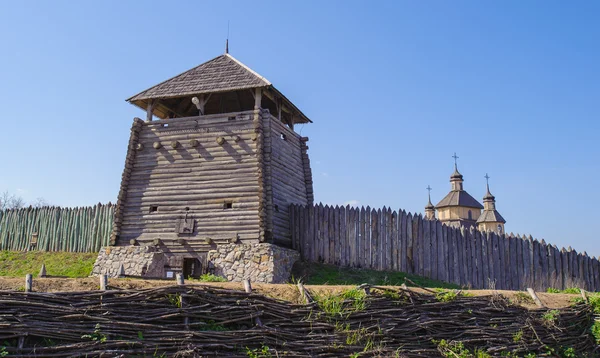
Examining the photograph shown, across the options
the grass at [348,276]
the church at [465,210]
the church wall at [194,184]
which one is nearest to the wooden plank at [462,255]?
the grass at [348,276]

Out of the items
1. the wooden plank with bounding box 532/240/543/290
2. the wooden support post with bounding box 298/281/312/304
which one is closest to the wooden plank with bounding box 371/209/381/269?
the wooden plank with bounding box 532/240/543/290

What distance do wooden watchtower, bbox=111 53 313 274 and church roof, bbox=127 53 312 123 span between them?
4cm

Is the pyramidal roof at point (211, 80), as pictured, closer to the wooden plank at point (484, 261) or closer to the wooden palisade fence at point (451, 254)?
the wooden palisade fence at point (451, 254)

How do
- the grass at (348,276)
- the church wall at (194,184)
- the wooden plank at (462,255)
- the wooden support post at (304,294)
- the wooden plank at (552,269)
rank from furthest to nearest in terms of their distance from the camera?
the church wall at (194,184), the wooden plank at (462,255), the wooden plank at (552,269), the grass at (348,276), the wooden support post at (304,294)

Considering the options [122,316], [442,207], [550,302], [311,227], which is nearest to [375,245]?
[311,227]

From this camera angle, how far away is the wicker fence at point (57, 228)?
71.3ft

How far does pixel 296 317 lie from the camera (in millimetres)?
7621

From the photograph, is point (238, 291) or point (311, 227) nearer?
point (238, 291)

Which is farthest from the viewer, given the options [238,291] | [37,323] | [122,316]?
[238,291]

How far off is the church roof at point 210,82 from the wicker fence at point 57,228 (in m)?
5.71

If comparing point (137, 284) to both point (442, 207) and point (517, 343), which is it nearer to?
point (517, 343)

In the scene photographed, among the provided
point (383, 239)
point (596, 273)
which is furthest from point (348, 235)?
point (596, 273)

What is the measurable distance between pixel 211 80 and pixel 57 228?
32.8 feet

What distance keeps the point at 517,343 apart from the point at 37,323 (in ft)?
23.0
